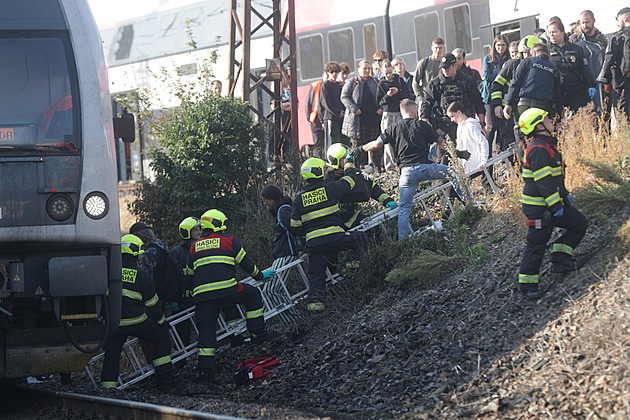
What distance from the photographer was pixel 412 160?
10.9 m

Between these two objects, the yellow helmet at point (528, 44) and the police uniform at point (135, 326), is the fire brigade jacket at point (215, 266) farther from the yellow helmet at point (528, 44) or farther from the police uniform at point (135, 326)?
the yellow helmet at point (528, 44)

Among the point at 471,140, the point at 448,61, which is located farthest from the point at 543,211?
the point at 448,61

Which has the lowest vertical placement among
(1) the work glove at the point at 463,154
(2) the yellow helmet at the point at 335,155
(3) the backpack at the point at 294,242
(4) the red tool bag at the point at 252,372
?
(4) the red tool bag at the point at 252,372

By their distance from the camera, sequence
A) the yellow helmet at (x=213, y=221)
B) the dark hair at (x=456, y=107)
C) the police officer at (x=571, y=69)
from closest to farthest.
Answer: the yellow helmet at (x=213, y=221), the police officer at (x=571, y=69), the dark hair at (x=456, y=107)

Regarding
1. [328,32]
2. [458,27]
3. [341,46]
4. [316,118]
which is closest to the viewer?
[316,118]

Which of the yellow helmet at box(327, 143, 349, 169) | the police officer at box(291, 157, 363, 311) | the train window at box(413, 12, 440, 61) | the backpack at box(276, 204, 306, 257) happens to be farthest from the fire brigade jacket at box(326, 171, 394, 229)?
the train window at box(413, 12, 440, 61)

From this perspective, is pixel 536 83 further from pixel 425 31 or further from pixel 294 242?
pixel 425 31

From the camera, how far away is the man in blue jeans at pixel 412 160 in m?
10.8

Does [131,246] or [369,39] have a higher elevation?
[369,39]

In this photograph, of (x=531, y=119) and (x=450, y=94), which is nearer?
(x=531, y=119)

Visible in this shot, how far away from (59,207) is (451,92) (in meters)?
7.17

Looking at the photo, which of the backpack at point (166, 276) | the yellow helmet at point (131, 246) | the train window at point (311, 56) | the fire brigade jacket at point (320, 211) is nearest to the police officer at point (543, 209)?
the fire brigade jacket at point (320, 211)

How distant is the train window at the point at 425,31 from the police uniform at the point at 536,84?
7.63m

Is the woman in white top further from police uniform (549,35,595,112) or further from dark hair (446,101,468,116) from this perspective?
police uniform (549,35,595,112)
